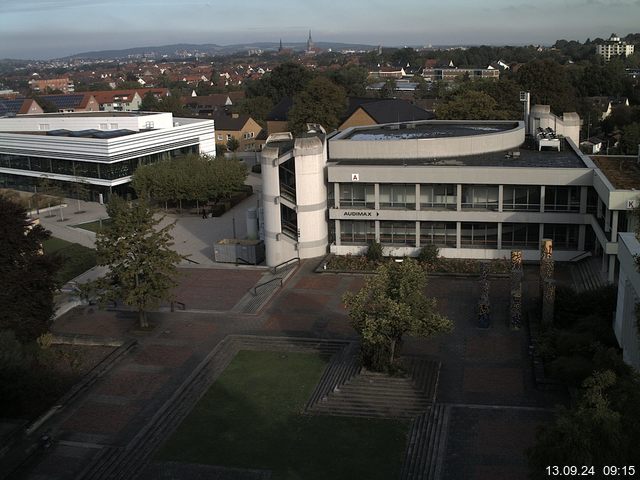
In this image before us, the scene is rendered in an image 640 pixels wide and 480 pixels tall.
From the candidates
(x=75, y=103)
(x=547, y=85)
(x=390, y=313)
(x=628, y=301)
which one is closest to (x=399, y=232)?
(x=390, y=313)

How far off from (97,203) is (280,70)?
55.2 metres

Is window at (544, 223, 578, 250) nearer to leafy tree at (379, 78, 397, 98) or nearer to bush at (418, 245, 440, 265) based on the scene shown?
bush at (418, 245, 440, 265)

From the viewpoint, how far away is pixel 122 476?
1930 cm

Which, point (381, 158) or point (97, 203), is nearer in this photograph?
point (381, 158)

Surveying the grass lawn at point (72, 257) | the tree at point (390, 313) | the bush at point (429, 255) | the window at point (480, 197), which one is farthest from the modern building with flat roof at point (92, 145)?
the tree at point (390, 313)

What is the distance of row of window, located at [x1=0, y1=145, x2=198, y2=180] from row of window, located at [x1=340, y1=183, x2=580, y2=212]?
2708 cm

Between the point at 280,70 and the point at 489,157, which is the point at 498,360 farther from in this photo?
the point at 280,70

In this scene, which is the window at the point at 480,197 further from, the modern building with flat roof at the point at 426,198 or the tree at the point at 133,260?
A: the tree at the point at 133,260

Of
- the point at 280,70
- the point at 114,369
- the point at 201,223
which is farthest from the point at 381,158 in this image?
the point at 280,70

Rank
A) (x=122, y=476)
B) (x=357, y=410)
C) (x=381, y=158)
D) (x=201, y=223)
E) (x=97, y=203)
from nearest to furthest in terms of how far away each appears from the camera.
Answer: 1. (x=122, y=476)
2. (x=357, y=410)
3. (x=381, y=158)
4. (x=201, y=223)
5. (x=97, y=203)

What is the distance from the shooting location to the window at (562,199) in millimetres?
35188

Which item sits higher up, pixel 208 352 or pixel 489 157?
pixel 489 157

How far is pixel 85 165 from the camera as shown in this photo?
59062 millimetres

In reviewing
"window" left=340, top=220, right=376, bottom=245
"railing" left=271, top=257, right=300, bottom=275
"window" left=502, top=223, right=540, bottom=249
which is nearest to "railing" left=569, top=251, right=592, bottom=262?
"window" left=502, top=223, right=540, bottom=249
